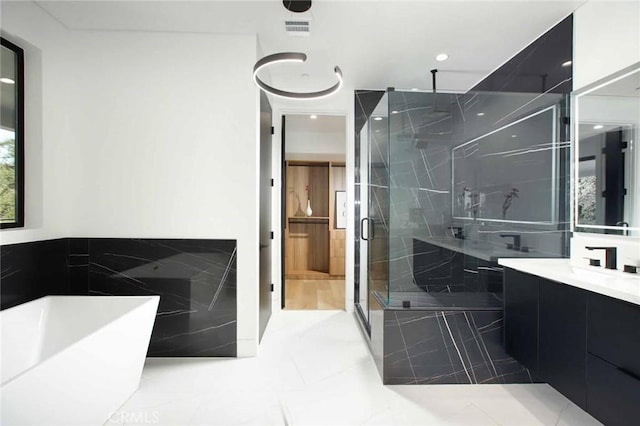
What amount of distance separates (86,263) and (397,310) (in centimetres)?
238

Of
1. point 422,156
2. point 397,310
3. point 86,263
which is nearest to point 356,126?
point 422,156

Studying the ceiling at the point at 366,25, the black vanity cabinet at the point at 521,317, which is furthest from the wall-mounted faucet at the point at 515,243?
the ceiling at the point at 366,25

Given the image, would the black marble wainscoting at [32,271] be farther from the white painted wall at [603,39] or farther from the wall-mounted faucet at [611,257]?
the white painted wall at [603,39]

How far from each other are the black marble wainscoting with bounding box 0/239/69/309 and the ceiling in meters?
1.67

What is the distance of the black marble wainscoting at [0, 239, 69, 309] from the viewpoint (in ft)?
6.17

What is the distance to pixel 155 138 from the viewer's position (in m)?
2.37

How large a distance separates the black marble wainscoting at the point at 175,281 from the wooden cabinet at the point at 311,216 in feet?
10.5

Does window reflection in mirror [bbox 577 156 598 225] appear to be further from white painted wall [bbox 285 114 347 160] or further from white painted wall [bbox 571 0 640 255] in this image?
white painted wall [bbox 285 114 347 160]

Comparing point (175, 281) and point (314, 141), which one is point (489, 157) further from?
point (314, 141)

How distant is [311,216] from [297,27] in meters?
3.82

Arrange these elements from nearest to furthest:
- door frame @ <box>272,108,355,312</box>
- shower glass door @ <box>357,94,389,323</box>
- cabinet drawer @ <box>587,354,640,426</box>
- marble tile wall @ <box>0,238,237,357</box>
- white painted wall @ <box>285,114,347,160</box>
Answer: cabinet drawer @ <box>587,354,640,426</box>
marble tile wall @ <box>0,238,237,357</box>
shower glass door @ <box>357,94,389,323</box>
door frame @ <box>272,108,355,312</box>
white painted wall @ <box>285,114,347,160</box>

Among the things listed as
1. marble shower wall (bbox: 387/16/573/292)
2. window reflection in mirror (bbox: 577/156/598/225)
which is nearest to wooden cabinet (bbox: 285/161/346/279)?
marble shower wall (bbox: 387/16/573/292)

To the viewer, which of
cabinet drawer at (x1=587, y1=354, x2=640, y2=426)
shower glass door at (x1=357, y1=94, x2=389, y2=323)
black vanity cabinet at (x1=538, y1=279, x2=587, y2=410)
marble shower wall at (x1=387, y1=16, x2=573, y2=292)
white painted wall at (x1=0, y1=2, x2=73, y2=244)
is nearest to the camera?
cabinet drawer at (x1=587, y1=354, x2=640, y2=426)

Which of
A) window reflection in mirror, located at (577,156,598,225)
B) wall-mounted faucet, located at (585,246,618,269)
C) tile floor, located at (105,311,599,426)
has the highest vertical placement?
window reflection in mirror, located at (577,156,598,225)
